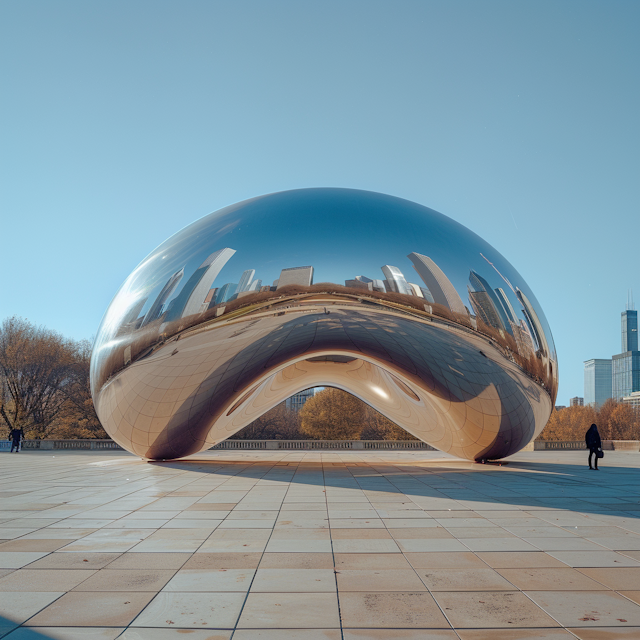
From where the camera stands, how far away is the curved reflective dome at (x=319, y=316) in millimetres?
10953

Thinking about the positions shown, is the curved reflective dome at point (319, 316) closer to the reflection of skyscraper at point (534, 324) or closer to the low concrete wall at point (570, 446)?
the reflection of skyscraper at point (534, 324)

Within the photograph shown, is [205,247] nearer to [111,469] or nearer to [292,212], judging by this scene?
[292,212]

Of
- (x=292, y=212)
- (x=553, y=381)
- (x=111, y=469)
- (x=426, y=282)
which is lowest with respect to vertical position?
(x=111, y=469)

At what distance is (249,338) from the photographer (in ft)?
37.3

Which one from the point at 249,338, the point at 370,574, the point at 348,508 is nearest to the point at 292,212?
the point at 249,338

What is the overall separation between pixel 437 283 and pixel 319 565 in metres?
7.44

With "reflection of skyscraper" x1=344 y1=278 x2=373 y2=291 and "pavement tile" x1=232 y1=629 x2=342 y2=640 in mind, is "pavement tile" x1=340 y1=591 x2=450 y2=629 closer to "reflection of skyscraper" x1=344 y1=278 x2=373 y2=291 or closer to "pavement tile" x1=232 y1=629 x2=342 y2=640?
"pavement tile" x1=232 y1=629 x2=342 y2=640

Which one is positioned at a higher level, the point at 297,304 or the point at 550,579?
the point at 297,304

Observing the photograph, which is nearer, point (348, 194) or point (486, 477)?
point (486, 477)

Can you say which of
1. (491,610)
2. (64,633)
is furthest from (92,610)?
(491,610)

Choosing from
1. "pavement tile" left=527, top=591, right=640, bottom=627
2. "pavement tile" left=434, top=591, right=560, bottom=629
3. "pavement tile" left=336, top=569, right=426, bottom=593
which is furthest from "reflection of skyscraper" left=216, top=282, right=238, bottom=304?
"pavement tile" left=527, top=591, right=640, bottom=627

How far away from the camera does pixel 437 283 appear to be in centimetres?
1112

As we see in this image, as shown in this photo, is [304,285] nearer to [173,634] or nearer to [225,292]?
[225,292]

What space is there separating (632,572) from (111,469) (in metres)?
12.4
